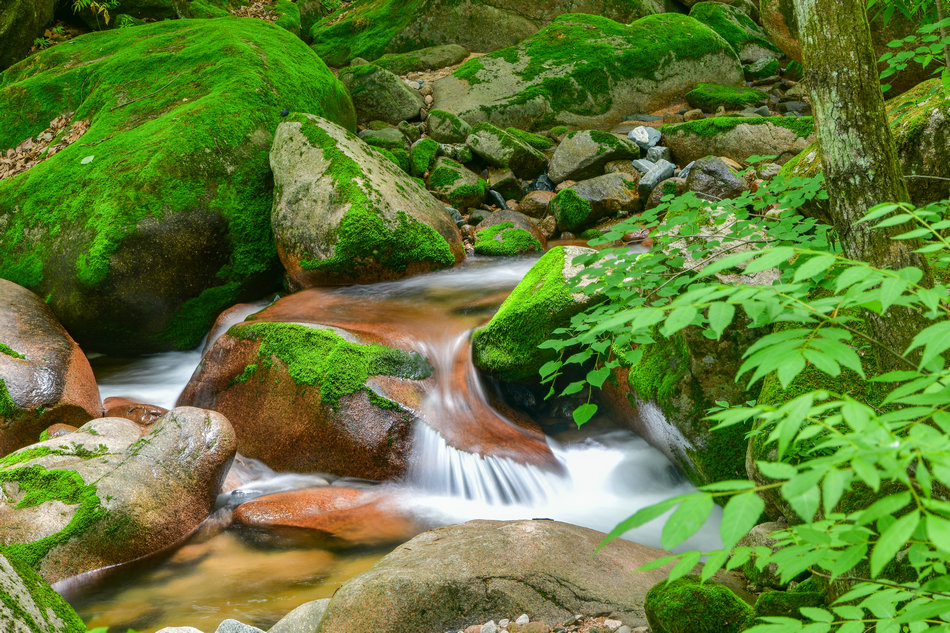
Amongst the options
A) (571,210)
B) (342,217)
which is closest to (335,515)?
(342,217)

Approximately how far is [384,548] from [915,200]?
4.06 meters

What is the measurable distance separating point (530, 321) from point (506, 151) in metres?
5.89

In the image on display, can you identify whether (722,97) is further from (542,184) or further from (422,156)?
(422,156)

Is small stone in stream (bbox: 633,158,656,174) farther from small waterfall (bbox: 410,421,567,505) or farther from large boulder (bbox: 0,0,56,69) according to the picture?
large boulder (bbox: 0,0,56,69)

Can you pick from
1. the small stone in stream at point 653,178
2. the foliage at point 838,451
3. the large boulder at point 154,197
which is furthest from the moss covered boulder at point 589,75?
the foliage at point 838,451

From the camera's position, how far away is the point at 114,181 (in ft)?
24.3

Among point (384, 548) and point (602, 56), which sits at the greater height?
point (602, 56)

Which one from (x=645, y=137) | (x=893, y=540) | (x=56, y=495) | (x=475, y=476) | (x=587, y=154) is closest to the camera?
(x=893, y=540)

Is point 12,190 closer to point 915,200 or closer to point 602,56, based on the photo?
point 915,200

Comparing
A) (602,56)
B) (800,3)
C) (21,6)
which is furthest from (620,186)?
(21,6)

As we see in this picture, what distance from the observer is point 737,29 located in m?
15.0

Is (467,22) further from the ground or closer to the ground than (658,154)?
further from the ground

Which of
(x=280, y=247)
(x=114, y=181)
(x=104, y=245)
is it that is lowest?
(x=280, y=247)

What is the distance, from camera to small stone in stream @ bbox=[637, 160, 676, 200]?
9852 millimetres
